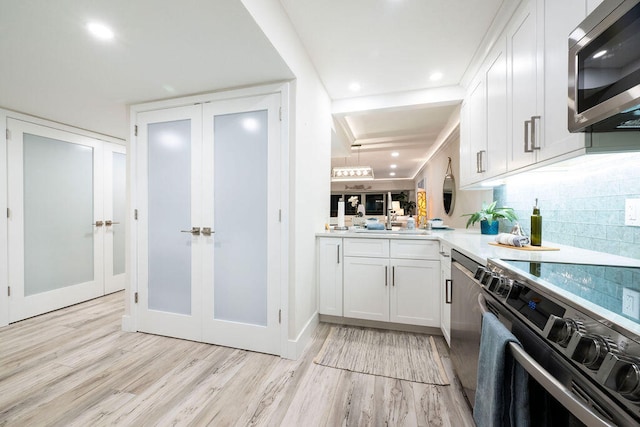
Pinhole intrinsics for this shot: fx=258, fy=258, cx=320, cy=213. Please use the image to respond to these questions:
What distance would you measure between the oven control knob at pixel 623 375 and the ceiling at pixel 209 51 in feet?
6.03

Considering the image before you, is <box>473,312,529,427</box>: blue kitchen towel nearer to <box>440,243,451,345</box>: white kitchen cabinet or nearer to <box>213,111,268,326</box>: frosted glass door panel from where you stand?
<box>440,243,451,345</box>: white kitchen cabinet

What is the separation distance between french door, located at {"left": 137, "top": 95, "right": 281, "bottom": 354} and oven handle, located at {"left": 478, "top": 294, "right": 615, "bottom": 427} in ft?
5.37

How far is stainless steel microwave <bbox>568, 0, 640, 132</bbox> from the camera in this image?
2.38ft

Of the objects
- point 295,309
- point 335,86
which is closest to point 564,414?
point 295,309

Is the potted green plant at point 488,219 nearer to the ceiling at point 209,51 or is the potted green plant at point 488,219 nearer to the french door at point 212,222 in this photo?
the ceiling at point 209,51

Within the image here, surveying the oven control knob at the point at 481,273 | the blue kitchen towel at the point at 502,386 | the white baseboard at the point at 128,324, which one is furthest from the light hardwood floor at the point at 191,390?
the oven control knob at the point at 481,273

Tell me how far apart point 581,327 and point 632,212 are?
42.2 inches

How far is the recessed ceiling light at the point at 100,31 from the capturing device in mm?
1490

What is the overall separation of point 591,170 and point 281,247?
1.99 m

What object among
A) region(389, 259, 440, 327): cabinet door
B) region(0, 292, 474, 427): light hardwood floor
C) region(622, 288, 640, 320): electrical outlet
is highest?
region(622, 288, 640, 320): electrical outlet

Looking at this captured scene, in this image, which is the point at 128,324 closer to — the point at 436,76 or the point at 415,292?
the point at 415,292

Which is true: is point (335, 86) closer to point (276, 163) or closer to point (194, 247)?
point (276, 163)

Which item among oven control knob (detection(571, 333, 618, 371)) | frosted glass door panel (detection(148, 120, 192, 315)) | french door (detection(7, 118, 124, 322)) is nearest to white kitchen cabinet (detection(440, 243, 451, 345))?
oven control knob (detection(571, 333, 618, 371))

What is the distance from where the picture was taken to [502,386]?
85 cm
